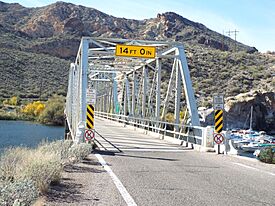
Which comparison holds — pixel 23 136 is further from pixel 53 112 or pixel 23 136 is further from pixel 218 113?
pixel 218 113

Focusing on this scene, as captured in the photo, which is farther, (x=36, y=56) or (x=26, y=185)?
(x=36, y=56)

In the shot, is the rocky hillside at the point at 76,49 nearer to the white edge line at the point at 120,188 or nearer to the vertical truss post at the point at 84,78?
the vertical truss post at the point at 84,78

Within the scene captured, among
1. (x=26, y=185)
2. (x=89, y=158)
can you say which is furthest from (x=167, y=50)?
(x=26, y=185)

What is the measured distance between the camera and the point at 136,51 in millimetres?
23781

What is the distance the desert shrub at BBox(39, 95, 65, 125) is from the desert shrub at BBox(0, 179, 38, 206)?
2637 inches

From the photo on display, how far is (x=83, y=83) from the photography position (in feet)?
66.1

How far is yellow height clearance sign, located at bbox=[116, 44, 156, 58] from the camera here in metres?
23.7

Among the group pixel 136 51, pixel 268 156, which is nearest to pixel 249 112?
pixel 136 51

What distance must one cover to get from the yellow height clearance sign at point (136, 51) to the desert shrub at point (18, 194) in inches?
680

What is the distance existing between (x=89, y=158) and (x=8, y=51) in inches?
3006

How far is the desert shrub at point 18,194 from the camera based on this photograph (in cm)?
604

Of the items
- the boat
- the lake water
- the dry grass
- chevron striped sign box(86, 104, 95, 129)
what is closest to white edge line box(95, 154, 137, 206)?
the dry grass

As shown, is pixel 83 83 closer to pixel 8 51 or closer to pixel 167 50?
pixel 167 50

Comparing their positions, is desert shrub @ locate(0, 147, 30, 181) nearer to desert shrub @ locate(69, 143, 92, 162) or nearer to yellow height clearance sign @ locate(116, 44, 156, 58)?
desert shrub @ locate(69, 143, 92, 162)
